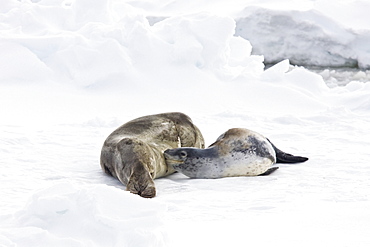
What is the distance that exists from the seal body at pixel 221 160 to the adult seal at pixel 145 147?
0.38ft

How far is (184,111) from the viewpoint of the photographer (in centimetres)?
654

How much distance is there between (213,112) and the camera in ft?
21.6

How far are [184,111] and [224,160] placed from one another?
244 cm

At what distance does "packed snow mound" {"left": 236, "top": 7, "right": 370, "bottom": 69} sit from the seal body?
26.7 ft

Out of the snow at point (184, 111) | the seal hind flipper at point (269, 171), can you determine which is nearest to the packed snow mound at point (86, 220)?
the snow at point (184, 111)

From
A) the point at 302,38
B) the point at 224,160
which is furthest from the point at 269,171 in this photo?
the point at 302,38

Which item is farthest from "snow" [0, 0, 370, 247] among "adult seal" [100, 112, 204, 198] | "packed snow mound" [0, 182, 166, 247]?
"adult seal" [100, 112, 204, 198]

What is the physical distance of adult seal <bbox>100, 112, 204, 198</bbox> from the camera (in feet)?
12.0

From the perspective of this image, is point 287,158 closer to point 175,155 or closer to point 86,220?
point 175,155

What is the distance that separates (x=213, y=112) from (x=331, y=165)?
93.7 inches

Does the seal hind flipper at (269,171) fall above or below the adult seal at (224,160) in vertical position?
below

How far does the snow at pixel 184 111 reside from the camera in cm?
250

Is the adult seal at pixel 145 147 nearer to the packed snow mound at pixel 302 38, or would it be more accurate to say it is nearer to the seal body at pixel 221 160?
the seal body at pixel 221 160

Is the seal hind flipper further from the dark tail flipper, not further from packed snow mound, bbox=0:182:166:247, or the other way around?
packed snow mound, bbox=0:182:166:247
